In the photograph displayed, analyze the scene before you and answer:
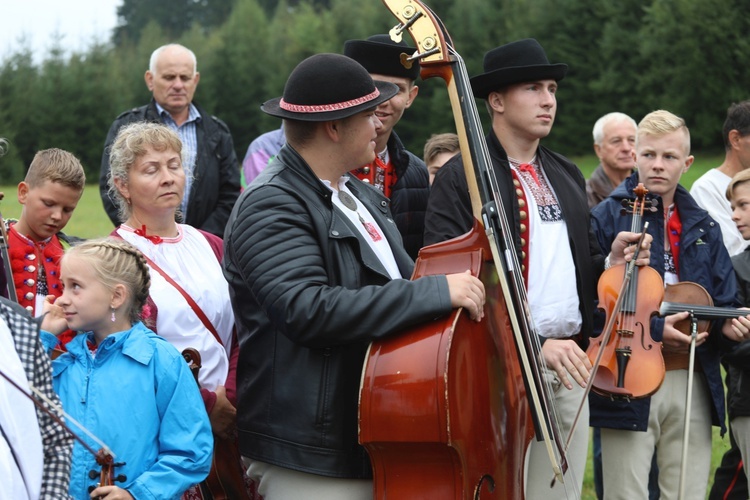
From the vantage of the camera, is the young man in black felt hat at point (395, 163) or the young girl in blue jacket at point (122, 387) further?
the young man in black felt hat at point (395, 163)

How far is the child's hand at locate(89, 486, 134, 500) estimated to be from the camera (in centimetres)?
312

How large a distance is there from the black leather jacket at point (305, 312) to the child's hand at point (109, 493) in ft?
1.52

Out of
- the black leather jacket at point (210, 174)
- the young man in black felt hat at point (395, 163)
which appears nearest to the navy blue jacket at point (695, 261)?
the young man in black felt hat at point (395, 163)

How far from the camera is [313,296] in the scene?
3158mm

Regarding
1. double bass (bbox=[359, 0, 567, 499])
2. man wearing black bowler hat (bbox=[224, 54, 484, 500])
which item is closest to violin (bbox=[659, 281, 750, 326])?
double bass (bbox=[359, 0, 567, 499])

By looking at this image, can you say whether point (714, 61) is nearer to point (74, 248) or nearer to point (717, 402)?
point (717, 402)

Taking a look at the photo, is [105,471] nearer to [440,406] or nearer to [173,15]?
[440,406]

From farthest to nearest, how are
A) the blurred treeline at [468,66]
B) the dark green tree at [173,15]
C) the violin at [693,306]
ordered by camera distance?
the dark green tree at [173,15], the blurred treeline at [468,66], the violin at [693,306]

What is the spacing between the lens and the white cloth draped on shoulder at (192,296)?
4.00 meters

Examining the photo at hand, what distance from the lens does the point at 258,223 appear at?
3275mm

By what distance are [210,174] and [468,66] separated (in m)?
28.7

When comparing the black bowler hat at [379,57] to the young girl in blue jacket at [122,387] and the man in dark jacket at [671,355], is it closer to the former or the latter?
the man in dark jacket at [671,355]

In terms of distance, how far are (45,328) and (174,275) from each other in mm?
730

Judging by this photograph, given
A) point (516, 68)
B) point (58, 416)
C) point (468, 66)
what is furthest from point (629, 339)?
point (468, 66)
